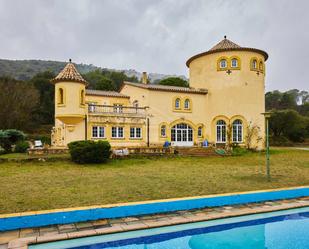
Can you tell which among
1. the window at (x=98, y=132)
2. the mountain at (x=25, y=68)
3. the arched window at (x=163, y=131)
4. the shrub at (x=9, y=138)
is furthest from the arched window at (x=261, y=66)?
the mountain at (x=25, y=68)

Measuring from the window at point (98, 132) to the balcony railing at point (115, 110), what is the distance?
1284 millimetres

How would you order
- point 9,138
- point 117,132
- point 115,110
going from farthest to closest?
point 115,110 < point 117,132 < point 9,138

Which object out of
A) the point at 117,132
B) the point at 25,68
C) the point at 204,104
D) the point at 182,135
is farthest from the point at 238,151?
the point at 25,68

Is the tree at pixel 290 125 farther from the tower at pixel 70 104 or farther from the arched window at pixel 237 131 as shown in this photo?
the tower at pixel 70 104

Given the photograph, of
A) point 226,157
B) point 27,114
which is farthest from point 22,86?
A: point 226,157

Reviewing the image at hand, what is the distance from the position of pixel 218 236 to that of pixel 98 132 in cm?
1873

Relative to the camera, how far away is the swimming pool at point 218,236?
6.21 m

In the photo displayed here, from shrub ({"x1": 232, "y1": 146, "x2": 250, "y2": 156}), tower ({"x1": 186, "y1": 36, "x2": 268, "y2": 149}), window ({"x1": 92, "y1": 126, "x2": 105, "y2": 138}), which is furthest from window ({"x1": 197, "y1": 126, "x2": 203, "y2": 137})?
window ({"x1": 92, "y1": 126, "x2": 105, "y2": 138})

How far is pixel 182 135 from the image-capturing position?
2869 centimetres

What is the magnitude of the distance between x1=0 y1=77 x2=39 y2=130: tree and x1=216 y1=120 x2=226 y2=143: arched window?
94.9 feet

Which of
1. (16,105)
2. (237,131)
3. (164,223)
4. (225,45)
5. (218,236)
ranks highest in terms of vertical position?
(225,45)

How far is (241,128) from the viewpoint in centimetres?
2989

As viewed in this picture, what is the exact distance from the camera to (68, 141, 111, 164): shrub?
17.8m

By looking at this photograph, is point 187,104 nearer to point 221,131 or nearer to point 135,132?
point 221,131
